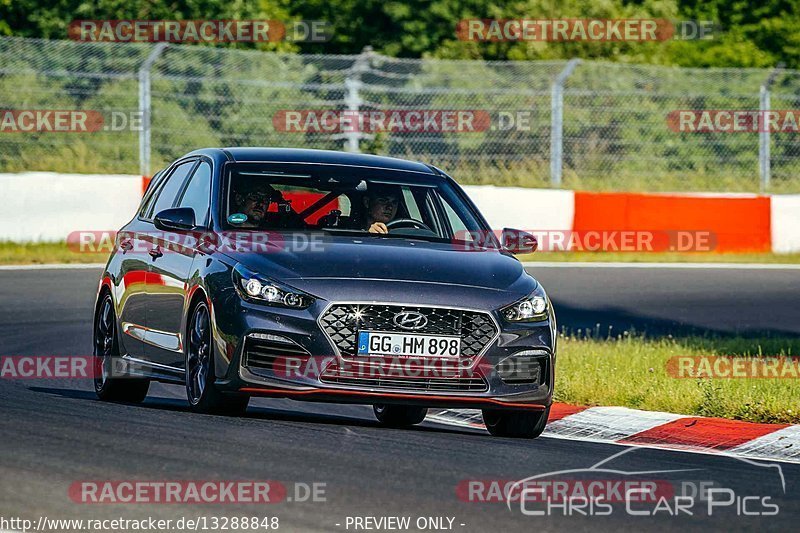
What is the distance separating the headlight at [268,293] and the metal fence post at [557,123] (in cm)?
1845

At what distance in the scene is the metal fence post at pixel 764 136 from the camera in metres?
27.5

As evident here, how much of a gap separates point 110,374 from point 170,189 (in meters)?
1.27

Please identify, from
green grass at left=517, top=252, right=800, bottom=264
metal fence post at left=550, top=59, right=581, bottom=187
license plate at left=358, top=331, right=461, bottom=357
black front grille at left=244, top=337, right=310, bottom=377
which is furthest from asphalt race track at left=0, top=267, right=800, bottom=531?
metal fence post at left=550, top=59, right=581, bottom=187

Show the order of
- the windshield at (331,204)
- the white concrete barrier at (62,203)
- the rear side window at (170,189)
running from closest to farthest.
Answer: the windshield at (331,204), the rear side window at (170,189), the white concrete barrier at (62,203)

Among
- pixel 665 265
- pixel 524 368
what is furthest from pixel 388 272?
pixel 665 265

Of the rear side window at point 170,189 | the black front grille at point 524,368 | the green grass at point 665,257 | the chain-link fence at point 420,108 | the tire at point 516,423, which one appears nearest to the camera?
the black front grille at point 524,368

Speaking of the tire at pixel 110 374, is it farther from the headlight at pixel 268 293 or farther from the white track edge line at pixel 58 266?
the white track edge line at pixel 58 266

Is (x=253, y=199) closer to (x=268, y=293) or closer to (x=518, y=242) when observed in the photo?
(x=268, y=293)

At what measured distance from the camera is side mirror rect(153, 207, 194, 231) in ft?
32.5

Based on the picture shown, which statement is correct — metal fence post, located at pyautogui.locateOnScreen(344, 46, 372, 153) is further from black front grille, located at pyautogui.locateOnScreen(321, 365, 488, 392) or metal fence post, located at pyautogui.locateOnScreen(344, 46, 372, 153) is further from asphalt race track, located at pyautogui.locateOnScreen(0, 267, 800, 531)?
black front grille, located at pyautogui.locateOnScreen(321, 365, 488, 392)

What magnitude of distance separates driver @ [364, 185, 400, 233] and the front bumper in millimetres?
1286

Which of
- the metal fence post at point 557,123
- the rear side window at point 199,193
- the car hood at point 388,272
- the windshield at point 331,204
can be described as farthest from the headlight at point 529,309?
the metal fence post at point 557,123

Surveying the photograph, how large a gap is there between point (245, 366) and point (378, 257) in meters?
0.97

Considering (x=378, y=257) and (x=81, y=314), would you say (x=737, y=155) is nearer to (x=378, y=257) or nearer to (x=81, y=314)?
(x=81, y=314)
